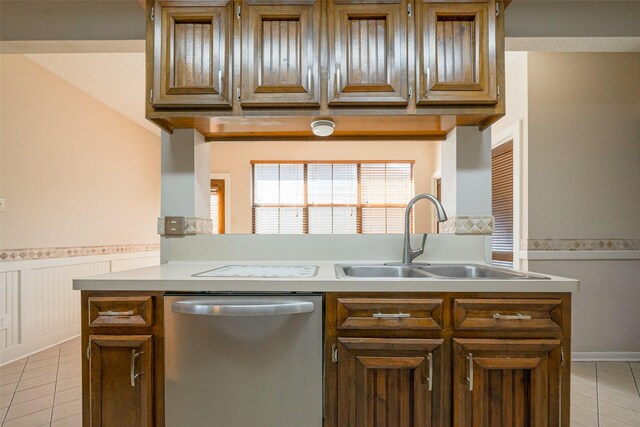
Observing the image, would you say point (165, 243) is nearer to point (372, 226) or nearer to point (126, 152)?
point (126, 152)

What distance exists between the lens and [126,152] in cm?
438

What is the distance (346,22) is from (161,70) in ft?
2.66

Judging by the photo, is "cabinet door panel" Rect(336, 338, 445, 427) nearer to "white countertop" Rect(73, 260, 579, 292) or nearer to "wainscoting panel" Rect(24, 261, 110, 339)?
"white countertop" Rect(73, 260, 579, 292)

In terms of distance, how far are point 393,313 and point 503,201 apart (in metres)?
2.67

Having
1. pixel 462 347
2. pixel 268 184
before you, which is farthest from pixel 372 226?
pixel 462 347

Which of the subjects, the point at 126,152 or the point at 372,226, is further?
the point at 372,226

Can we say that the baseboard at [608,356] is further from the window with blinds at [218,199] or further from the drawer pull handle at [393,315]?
the window with blinds at [218,199]

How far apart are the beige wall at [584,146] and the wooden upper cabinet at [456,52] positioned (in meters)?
1.67

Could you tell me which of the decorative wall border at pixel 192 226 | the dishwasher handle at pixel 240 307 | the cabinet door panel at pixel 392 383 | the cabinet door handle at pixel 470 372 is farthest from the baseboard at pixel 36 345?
the cabinet door handle at pixel 470 372

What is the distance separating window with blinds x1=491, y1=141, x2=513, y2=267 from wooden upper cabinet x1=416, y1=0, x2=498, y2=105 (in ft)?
6.47

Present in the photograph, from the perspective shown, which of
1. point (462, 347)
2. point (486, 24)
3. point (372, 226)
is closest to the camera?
point (462, 347)

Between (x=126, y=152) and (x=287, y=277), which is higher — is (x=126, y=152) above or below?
above

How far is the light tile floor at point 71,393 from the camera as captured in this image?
1848mm

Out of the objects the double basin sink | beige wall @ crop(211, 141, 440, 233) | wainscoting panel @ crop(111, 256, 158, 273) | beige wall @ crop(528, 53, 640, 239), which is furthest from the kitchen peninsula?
beige wall @ crop(211, 141, 440, 233)
